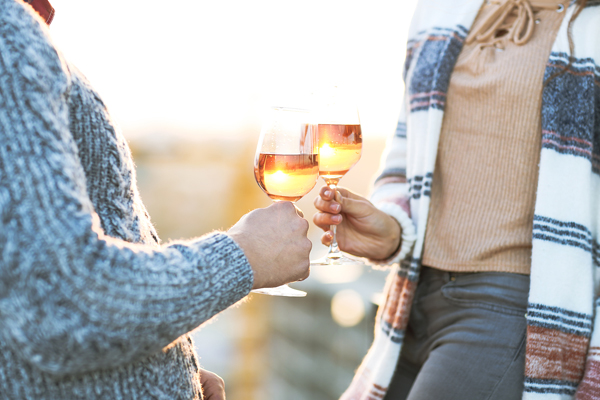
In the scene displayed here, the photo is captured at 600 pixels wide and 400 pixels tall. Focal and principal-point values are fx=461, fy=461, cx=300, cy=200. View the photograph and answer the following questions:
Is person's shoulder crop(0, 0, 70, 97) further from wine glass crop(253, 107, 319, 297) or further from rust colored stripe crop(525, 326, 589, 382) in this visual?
rust colored stripe crop(525, 326, 589, 382)

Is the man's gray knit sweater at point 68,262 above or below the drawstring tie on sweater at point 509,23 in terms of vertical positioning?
below

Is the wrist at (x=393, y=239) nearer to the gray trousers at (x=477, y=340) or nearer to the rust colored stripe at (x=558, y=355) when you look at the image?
the gray trousers at (x=477, y=340)

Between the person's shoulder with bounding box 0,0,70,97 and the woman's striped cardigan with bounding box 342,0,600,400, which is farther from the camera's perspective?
the woman's striped cardigan with bounding box 342,0,600,400

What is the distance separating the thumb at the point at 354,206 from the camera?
1268 millimetres

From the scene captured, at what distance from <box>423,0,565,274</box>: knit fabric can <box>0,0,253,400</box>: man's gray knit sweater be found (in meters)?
0.80

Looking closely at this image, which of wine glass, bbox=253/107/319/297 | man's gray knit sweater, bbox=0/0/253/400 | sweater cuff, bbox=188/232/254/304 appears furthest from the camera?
wine glass, bbox=253/107/319/297

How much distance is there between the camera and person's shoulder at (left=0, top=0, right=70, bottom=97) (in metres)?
0.51

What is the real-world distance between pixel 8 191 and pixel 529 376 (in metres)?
1.10

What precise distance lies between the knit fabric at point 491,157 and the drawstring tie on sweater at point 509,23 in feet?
0.05

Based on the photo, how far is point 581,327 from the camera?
3.41ft

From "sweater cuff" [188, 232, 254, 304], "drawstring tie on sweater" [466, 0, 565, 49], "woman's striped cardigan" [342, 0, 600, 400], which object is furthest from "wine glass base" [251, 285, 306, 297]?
"drawstring tie on sweater" [466, 0, 565, 49]

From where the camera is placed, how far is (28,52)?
1.72 ft

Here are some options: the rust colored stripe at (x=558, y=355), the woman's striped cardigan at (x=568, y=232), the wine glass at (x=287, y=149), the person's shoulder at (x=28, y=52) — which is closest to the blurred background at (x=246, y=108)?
the wine glass at (x=287, y=149)

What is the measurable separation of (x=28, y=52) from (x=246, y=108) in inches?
198
